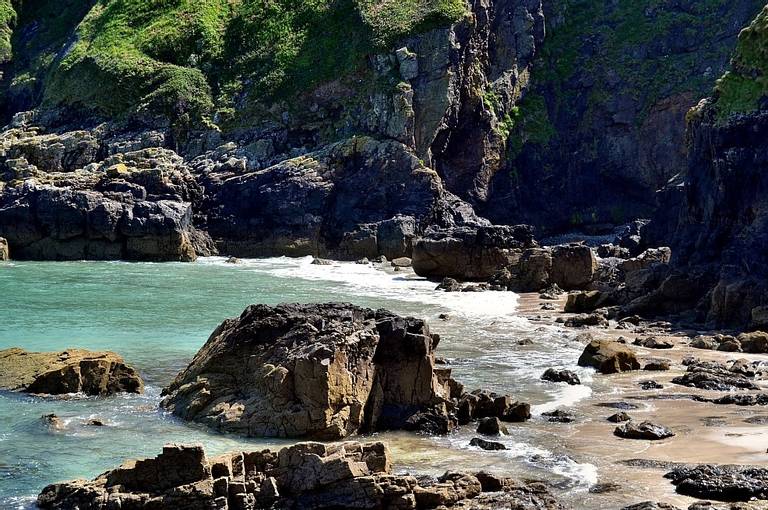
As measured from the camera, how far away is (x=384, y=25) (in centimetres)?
8231

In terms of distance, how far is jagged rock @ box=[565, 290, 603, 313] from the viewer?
43.7 meters

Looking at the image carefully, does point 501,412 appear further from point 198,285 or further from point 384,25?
point 384,25

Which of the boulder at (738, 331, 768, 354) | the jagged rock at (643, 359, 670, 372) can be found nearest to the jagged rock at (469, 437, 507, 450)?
the jagged rock at (643, 359, 670, 372)

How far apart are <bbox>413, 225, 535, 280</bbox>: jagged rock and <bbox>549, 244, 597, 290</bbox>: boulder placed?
4.00 m

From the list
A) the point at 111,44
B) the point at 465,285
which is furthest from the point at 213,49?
the point at 465,285

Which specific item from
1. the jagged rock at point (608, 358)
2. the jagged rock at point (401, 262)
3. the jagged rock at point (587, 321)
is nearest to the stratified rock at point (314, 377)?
the jagged rock at point (608, 358)

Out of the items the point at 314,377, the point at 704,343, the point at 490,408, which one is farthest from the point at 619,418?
the point at 704,343

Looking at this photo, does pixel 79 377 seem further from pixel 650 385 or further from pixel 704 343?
pixel 704 343

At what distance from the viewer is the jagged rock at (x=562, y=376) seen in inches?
1053

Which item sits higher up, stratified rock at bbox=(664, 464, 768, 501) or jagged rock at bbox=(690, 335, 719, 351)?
jagged rock at bbox=(690, 335, 719, 351)

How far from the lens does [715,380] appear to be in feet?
86.5

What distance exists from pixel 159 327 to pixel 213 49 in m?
55.1

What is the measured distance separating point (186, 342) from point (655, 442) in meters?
16.6

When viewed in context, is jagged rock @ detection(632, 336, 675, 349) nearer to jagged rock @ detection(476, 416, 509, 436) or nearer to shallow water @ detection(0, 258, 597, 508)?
shallow water @ detection(0, 258, 597, 508)
